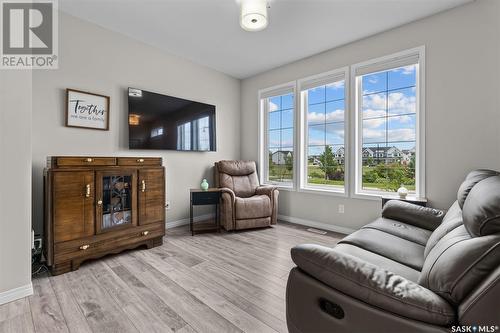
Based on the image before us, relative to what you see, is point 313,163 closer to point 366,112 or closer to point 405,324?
point 366,112

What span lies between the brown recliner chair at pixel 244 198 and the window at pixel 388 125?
134 centimetres

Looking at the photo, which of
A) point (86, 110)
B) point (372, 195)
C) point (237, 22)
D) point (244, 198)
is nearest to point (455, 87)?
point (372, 195)

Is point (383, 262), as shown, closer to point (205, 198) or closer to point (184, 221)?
point (205, 198)

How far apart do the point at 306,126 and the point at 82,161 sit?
3.11 meters

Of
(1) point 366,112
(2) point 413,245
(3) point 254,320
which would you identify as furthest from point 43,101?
(1) point 366,112

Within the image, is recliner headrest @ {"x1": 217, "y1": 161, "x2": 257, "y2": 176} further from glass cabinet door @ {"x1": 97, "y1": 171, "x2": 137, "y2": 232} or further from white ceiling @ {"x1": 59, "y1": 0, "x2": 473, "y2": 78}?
white ceiling @ {"x1": 59, "y1": 0, "x2": 473, "y2": 78}

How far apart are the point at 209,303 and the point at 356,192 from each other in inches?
97.4

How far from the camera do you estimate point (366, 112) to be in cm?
325

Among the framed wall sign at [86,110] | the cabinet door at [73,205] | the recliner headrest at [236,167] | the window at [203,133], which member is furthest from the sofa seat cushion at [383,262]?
the framed wall sign at [86,110]

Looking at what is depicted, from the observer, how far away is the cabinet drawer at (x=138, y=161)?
2.54 m

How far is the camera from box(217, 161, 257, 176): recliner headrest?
12.9ft

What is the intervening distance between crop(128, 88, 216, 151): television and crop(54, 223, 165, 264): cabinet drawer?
1.13 m

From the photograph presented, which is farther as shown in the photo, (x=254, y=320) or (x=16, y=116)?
(x=16, y=116)

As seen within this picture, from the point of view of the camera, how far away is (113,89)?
118 inches
